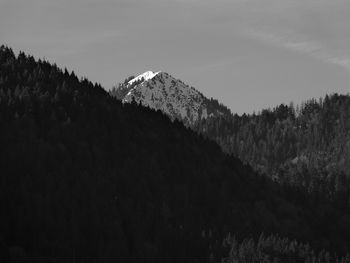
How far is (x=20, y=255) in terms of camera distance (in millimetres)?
A: 177500

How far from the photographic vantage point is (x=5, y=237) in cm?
18800

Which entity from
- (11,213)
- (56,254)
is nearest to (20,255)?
(56,254)

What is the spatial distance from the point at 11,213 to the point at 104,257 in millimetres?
24220

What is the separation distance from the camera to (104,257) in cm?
19788

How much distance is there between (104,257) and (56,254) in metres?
14.3

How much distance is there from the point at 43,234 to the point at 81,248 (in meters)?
Answer: 9.28

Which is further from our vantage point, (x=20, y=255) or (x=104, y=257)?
(x=104, y=257)

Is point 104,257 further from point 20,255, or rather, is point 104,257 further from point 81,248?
point 20,255

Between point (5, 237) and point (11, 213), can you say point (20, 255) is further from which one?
point (11, 213)

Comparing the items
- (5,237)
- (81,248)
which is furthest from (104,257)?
(5,237)

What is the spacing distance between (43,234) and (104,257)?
49.4ft

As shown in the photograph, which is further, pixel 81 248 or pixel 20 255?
pixel 81 248

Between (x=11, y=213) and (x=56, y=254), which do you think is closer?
(x=56, y=254)

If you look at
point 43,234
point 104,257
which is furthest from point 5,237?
point 104,257
